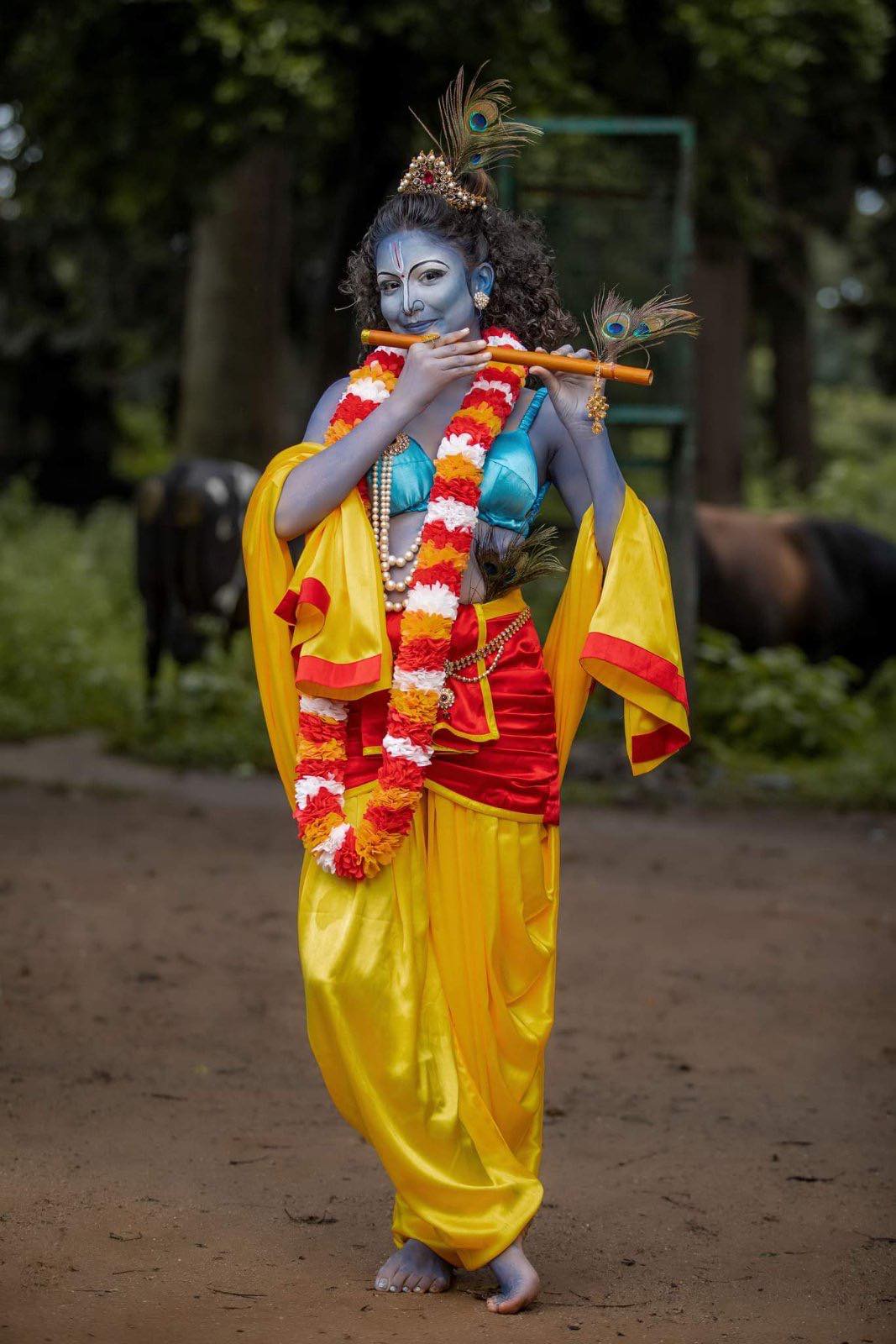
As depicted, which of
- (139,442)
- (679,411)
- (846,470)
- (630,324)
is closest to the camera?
(630,324)

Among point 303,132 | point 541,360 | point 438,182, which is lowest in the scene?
point 541,360

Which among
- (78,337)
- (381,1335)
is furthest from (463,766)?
(78,337)

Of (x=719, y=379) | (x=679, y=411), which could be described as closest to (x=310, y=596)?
(x=679, y=411)

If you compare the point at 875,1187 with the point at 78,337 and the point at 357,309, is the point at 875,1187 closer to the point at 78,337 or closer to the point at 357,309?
the point at 357,309

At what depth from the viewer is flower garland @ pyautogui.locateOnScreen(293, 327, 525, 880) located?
3.42 meters

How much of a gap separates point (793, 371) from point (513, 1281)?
18624 mm

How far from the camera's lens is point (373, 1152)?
4.61 metres

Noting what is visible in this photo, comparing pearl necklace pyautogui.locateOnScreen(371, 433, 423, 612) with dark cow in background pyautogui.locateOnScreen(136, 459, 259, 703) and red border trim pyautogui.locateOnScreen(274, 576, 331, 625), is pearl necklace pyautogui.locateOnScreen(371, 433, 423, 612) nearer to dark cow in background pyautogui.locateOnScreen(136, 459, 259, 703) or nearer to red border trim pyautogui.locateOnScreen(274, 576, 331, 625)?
red border trim pyautogui.locateOnScreen(274, 576, 331, 625)

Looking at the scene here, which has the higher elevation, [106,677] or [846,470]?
[846,470]

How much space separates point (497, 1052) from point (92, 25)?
8762 millimetres

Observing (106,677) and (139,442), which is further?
(139,442)

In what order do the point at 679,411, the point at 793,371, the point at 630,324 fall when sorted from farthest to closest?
the point at 793,371
the point at 679,411
the point at 630,324

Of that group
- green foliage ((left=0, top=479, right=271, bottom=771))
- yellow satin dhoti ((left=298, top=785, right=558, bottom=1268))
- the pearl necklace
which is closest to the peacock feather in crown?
the pearl necklace

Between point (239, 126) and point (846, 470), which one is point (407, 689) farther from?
point (846, 470)
